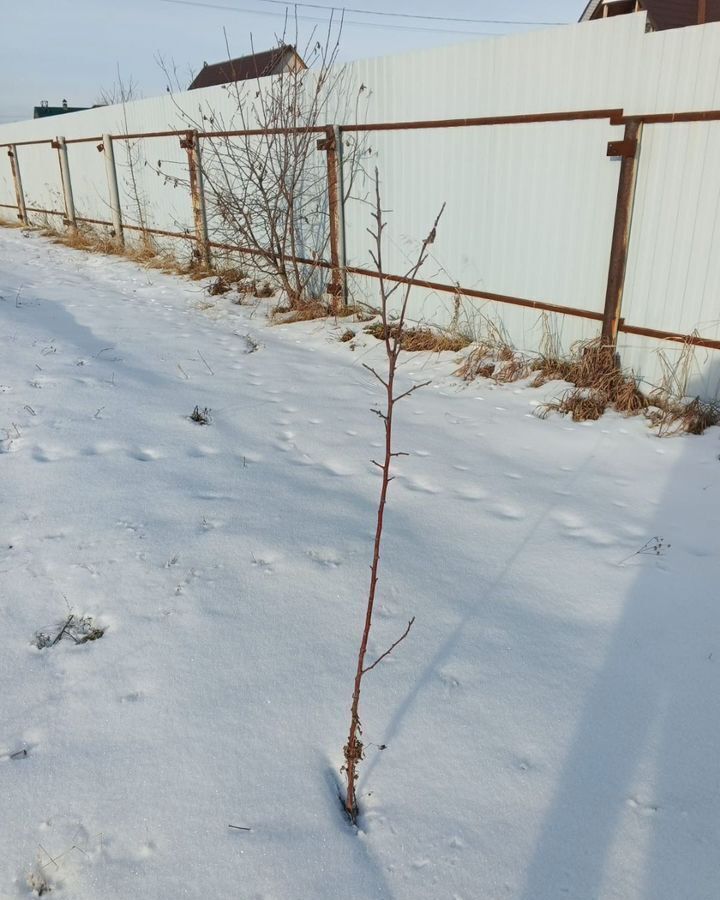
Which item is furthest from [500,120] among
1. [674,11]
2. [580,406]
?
[674,11]

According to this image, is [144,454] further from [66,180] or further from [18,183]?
[18,183]

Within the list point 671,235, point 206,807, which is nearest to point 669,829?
point 206,807

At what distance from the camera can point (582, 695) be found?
2.04m

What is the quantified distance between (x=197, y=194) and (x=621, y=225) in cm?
629

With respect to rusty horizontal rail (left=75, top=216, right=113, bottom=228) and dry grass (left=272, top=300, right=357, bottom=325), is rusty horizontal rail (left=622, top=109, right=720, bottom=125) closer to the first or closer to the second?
dry grass (left=272, top=300, right=357, bottom=325)

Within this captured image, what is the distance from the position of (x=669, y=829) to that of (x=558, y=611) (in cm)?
86

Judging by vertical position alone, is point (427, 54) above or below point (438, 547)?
above

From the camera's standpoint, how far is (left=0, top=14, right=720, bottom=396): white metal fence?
4.11 metres

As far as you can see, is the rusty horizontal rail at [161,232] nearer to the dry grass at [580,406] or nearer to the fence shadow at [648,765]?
the dry grass at [580,406]

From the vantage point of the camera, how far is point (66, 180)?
12.9 metres

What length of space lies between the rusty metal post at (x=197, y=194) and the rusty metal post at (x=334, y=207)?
260 centimetres

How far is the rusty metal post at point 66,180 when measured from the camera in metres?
12.7

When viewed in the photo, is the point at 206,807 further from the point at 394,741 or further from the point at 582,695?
the point at 582,695

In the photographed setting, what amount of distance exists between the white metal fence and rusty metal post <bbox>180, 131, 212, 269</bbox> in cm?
294
